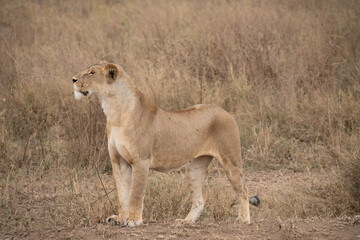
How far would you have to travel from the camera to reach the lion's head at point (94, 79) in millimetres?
4043

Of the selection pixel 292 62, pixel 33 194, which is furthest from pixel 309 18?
pixel 33 194

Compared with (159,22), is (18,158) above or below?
below

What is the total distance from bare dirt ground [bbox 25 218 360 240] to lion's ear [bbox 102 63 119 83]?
113 cm

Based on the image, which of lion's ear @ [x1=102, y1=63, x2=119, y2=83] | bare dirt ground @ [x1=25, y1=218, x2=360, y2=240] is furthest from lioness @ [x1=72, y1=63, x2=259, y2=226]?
bare dirt ground @ [x1=25, y1=218, x2=360, y2=240]

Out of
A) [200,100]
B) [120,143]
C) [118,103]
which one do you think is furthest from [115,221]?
[200,100]

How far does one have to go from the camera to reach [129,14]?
1220 cm

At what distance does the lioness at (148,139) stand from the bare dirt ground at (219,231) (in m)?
0.18

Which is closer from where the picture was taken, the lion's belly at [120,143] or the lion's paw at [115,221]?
the lion's belly at [120,143]

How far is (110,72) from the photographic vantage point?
407 centimetres

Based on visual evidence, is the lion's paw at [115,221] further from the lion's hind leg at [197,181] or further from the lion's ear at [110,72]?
the lion's ear at [110,72]

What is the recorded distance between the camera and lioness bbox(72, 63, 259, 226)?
406 cm

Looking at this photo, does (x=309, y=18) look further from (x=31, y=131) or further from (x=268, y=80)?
(x=31, y=131)

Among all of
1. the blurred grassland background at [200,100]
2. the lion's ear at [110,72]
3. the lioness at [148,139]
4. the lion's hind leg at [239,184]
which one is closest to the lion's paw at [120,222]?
the lioness at [148,139]

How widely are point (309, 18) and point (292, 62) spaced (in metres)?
1.64
